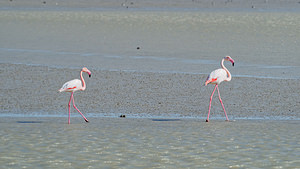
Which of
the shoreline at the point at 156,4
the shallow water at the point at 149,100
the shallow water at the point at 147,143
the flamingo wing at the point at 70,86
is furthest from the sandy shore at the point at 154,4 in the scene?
the shallow water at the point at 147,143

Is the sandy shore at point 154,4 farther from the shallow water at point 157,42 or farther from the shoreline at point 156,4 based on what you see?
the shallow water at point 157,42

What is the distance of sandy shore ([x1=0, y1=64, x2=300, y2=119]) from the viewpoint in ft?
41.7

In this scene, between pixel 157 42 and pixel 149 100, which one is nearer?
pixel 149 100

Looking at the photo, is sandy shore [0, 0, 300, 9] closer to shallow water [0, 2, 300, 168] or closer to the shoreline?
the shoreline

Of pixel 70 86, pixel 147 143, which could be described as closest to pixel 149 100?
pixel 70 86

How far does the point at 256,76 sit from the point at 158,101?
3.96 meters

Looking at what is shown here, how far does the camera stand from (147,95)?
1418 cm

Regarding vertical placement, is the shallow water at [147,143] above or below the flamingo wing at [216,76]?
below

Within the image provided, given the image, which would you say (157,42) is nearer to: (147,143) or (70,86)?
(70,86)

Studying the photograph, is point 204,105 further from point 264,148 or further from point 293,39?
point 293,39

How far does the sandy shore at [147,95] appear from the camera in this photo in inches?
500

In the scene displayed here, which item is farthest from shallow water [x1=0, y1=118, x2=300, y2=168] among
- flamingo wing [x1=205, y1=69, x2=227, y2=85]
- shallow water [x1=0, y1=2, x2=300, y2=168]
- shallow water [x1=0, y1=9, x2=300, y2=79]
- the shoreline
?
the shoreline

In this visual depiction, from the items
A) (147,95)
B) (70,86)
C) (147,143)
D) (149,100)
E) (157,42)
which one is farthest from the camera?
(157,42)

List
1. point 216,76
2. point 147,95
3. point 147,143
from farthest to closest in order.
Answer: point 147,95 → point 216,76 → point 147,143
